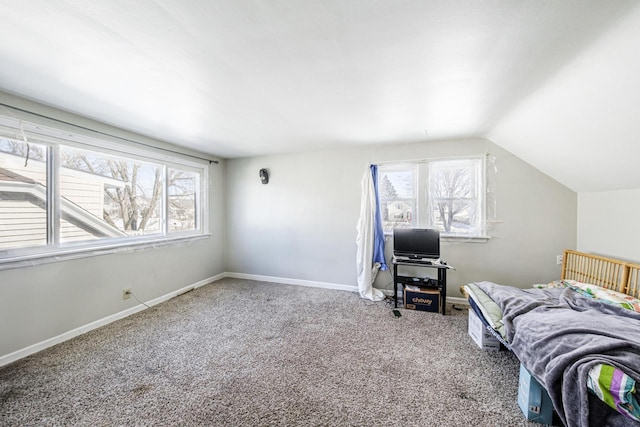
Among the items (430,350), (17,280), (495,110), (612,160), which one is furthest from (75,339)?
(612,160)

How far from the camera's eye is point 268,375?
5.49 ft

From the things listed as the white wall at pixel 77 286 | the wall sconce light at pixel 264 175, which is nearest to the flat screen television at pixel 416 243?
the wall sconce light at pixel 264 175

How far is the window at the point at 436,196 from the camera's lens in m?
2.95

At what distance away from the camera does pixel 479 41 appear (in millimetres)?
1232

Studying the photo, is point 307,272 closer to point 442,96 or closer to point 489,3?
point 442,96

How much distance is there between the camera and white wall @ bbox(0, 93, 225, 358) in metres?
1.86

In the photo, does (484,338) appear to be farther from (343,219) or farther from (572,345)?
(343,219)

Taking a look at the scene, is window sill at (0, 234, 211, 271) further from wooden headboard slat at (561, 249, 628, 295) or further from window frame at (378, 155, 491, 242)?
wooden headboard slat at (561, 249, 628, 295)

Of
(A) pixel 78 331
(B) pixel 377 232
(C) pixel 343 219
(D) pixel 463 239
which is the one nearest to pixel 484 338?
(D) pixel 463 239

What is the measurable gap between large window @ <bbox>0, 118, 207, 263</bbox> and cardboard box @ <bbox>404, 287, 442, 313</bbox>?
10.5ft

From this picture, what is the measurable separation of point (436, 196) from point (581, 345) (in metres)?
2.16

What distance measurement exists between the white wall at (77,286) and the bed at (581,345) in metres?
3.63

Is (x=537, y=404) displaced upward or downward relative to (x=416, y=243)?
downward

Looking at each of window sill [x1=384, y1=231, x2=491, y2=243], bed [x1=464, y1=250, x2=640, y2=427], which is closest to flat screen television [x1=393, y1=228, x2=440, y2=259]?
window sill [x1=384, y1=231, x2=491, y2=243]
